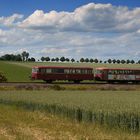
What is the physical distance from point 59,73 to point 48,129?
194 feet

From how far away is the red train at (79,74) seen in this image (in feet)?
265

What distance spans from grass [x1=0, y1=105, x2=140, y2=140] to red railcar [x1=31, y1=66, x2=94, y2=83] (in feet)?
172

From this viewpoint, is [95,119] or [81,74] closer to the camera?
[95,119]

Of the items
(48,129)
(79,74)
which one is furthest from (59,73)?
(48,129)

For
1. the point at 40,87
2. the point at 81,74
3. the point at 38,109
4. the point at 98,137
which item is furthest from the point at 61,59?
the point at 98,137

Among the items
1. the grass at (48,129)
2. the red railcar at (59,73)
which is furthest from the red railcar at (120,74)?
the grass at (48,129)

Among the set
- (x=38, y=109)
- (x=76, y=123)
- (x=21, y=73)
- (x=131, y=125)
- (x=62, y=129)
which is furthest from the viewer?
(x=21, y=73)

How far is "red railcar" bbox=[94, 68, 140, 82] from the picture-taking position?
8175 cm

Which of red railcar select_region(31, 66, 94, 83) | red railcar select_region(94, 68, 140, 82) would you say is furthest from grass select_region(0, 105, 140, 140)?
red railcar select_region(94, 68, 140, 82)

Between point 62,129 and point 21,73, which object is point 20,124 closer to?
point 62,129

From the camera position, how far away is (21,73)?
110m

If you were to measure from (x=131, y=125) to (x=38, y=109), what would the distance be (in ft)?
36.6

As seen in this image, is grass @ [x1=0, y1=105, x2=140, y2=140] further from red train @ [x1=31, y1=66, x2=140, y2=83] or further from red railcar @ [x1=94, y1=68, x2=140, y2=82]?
red railcar @ [x1=94, y1=68, x2=140, y2=82]

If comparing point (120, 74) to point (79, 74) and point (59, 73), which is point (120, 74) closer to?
point (79, 74)
